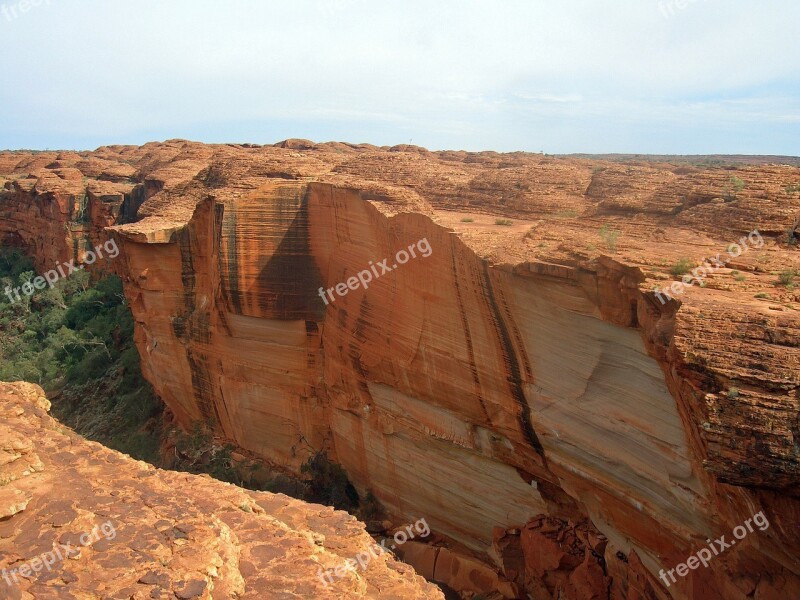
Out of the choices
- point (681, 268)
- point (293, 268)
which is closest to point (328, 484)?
point (293, 268)

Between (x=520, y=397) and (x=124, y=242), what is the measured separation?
43.3 feet

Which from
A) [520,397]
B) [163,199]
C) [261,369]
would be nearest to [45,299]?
[163,199]

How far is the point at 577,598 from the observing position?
36.6 ft

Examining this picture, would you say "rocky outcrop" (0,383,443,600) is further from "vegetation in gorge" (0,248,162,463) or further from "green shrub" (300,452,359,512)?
"vegetation in gorge" (0,248,162,463)

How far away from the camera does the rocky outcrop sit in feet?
16.5

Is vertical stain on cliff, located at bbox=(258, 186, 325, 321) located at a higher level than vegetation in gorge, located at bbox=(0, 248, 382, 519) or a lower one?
higher

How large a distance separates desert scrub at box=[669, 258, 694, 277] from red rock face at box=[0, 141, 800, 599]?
149 millimetres

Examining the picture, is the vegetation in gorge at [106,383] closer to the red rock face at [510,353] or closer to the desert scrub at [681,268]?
the red rock face at [510,353]

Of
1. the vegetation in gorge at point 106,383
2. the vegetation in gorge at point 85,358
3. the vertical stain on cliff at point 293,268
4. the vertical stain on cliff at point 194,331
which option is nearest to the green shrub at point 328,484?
the vegetation in gorge at point 106,383

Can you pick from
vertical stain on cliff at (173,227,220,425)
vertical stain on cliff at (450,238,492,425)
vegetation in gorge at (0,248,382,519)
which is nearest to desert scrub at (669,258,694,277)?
vertical stain on cliff at (450,238,492,425)

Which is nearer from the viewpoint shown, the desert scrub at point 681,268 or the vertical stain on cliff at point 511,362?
the desert scrub at point 681,268

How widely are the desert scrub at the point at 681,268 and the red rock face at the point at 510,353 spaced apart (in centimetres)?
15

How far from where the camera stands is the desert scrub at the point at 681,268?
867 cm

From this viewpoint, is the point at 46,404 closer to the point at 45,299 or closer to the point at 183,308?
the point at 183,308
